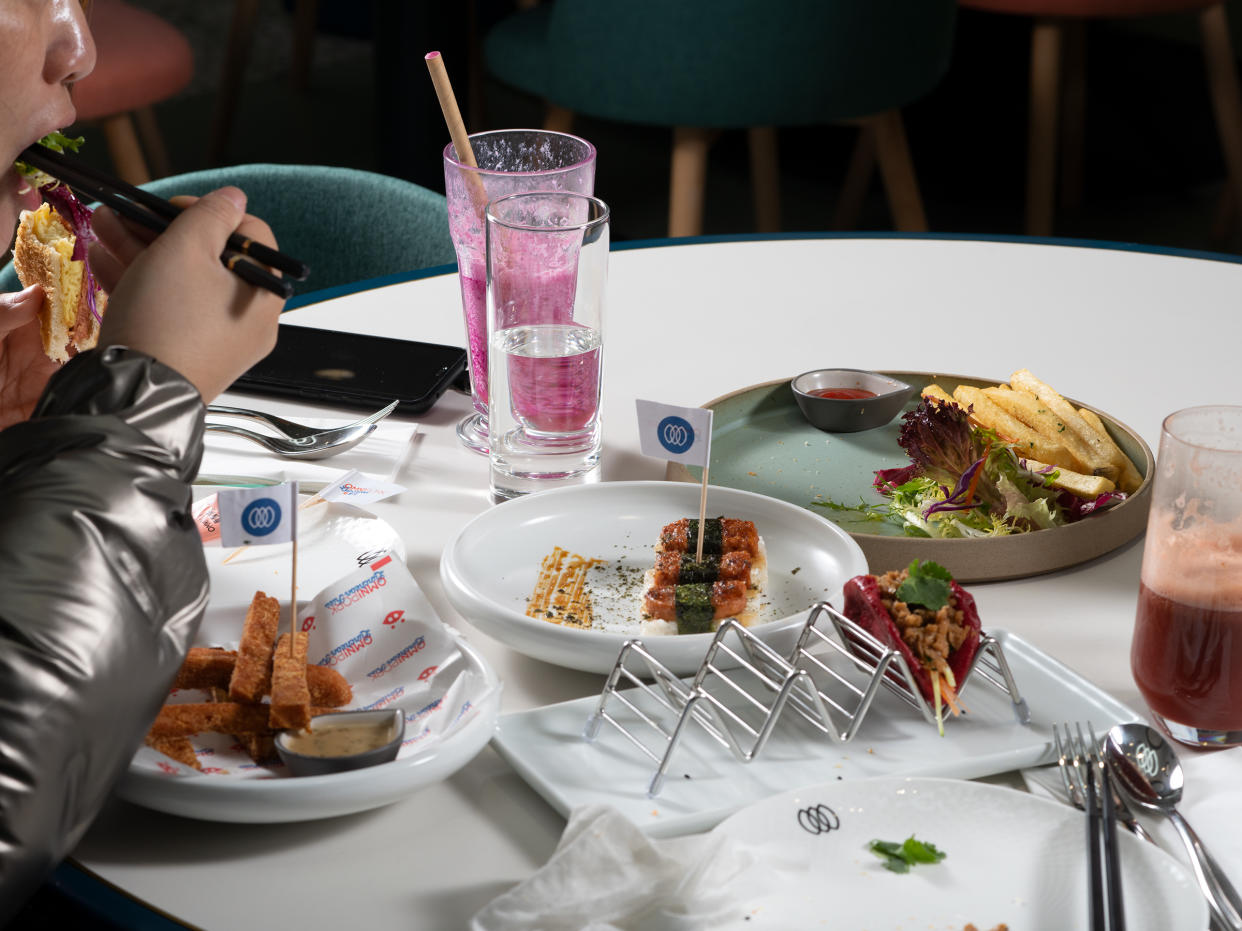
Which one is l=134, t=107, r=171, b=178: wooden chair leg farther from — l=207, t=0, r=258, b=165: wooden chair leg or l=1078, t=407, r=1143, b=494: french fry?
l=1078, t=407, r=1143, b=494: french fry

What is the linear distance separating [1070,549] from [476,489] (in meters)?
0.52

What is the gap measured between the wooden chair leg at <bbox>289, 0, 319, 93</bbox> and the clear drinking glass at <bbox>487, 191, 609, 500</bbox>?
435 cm

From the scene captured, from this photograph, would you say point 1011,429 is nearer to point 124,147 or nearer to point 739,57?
point 739,57

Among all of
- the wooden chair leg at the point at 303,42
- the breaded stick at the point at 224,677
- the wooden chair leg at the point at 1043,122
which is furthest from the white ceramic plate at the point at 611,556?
the wooden chair leg at the point at 303,42

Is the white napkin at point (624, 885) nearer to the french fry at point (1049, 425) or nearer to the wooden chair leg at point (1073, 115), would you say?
the french fry at point (1049, 425)

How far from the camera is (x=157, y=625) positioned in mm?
766

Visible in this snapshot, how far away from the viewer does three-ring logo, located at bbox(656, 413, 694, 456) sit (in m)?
1.05

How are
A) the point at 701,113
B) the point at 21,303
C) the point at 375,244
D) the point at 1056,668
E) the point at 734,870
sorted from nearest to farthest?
1. the point at 734,870
2. the point at 1056,668
3. the point at 21,303
4. the point at 375,244
5. the point at 701,113

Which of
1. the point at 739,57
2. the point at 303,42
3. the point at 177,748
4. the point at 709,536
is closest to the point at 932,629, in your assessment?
the point at 709,536

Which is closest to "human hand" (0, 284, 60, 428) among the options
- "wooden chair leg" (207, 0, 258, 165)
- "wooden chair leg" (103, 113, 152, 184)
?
"wooden chair leg" (103, 113, 152, 184)

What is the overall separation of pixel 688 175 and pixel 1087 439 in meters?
2.24

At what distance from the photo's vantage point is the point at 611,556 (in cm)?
111

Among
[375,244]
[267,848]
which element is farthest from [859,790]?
[375,244]

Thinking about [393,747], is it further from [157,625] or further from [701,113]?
[701,113]
